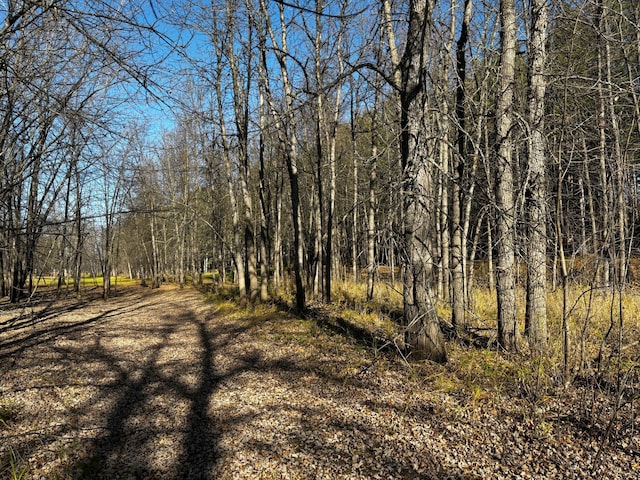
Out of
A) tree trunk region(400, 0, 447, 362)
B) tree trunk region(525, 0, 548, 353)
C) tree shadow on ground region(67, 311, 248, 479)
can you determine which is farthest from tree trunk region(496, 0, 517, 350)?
tree shadow on ground region(67, 311, 248, 479)

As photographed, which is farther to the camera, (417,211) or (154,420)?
(417,211)

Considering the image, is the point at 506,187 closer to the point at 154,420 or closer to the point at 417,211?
the point at 417,211

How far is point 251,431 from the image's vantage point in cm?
425

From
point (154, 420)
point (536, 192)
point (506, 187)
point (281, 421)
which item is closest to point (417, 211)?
point (506, 187)

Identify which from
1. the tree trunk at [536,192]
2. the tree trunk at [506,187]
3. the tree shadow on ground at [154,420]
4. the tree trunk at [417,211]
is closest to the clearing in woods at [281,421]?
the tree shadow on ground at [154,420]

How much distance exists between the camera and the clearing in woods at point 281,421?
11.5 ft

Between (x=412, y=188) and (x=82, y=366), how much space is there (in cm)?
660

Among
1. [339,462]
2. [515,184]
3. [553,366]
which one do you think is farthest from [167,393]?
[515,184]

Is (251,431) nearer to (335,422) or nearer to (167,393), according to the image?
(335,422)

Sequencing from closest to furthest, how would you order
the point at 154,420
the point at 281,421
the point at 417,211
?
the point at 281,421
the point at 154,420
the point at 417,211

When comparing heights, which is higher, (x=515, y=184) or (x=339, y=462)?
(x=515, y=184)

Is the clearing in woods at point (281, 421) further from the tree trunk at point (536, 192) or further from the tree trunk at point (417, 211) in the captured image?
Answer: the tree trunk at point (536, 192)

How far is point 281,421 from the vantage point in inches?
173

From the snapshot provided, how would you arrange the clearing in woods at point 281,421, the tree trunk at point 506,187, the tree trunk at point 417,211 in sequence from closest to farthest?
the clearing in woods at point 281,421
the tree trunk at point 417,211
the tree trunk at point 506,187
